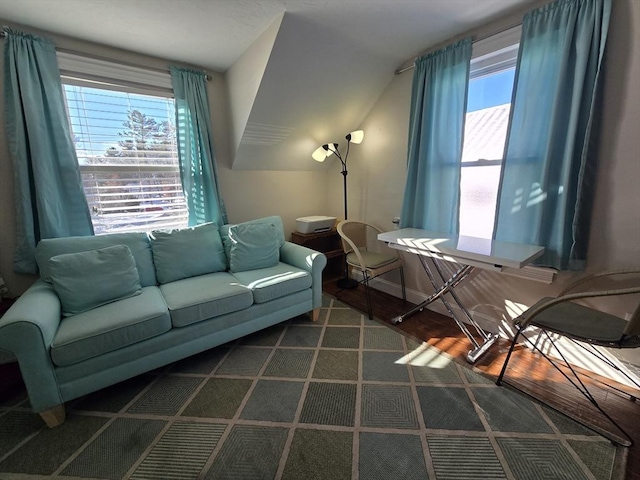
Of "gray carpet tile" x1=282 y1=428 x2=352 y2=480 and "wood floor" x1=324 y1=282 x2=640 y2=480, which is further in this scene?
"wood floor" x1=324 y1=282 x2=640 y2=480

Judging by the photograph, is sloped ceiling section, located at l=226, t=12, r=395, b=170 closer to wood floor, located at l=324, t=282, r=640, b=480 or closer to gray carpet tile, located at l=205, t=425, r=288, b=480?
wood floor, located at l=324, t=282, r=640, b=480

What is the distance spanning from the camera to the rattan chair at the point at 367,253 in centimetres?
245

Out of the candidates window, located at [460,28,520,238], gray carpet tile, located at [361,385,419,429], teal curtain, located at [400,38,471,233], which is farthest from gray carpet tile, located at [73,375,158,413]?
window, located at [460,28,520,238]

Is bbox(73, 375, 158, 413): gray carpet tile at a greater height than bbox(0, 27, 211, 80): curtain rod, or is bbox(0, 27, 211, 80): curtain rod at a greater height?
bbox(0, 27, 211, 80): curtain rod

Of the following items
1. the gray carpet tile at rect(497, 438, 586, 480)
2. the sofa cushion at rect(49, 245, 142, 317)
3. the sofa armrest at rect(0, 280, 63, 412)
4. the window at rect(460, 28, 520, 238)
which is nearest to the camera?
the gray carpet tile at rect(497, 438, 586, 480)

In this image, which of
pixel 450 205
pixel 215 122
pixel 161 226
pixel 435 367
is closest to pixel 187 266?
pixel 161 226

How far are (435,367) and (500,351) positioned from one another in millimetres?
553

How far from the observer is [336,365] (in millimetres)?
1844

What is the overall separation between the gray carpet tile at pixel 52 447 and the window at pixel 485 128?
2.78 metres

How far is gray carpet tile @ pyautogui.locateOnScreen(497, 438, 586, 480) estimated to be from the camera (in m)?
1.14

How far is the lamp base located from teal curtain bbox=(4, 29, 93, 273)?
2.52m

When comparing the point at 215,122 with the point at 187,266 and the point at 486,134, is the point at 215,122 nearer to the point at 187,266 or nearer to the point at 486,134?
the point at 187,266

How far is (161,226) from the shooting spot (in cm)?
259

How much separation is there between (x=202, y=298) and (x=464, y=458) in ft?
5.42
